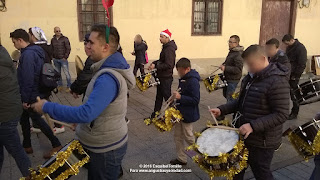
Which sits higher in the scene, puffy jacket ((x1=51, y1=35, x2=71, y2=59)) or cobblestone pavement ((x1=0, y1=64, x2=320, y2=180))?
puffy jacket ((x1=51, y1=35, x2=71, y2=59))

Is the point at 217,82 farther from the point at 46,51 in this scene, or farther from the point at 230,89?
the point at 46,51

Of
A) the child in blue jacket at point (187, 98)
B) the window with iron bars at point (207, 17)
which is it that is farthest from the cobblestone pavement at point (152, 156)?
the window with iron bars at point (207, 17)

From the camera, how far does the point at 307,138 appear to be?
269 centimetres

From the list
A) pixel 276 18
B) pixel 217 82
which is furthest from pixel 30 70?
pixel 276 18

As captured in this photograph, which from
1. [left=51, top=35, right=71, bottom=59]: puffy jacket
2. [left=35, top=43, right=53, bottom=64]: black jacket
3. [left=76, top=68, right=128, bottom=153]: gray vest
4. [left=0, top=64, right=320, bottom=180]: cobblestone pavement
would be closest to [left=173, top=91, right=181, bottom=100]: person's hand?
[left=0, top=64, right=320, bottom=180]: cobblestone pavement

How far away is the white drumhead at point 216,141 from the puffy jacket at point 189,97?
2.87 ft

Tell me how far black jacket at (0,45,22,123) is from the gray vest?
1.25 metres

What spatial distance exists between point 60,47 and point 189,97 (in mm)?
6275

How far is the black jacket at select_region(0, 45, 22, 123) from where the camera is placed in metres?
3.02

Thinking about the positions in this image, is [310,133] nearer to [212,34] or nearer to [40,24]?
[40,24]

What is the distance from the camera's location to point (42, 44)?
4254 millimetres

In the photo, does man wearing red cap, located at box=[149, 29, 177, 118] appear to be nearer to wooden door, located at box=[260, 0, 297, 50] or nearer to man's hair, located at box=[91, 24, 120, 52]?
man's hair, located at box=[91, 24, 120, 52]

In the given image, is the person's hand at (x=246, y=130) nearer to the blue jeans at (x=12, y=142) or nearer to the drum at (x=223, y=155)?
the drum at (x=223, y=155)

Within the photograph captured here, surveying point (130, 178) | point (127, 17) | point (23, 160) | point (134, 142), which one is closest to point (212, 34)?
point (127, 17)
